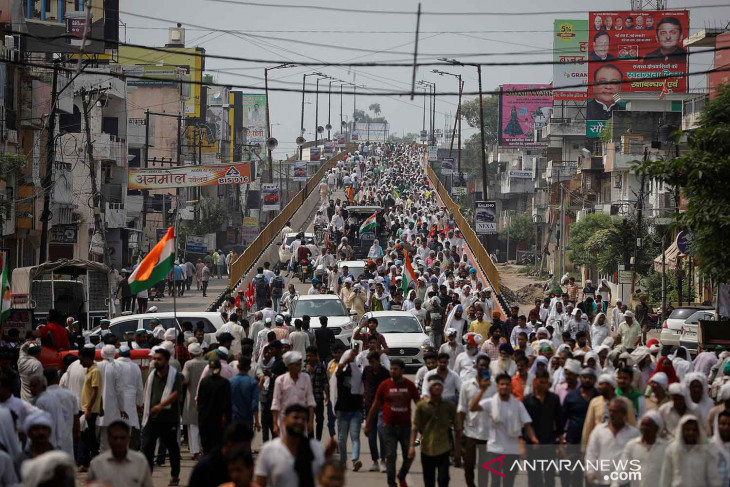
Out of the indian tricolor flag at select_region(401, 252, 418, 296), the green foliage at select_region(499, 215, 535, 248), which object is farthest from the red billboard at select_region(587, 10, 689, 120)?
Answer: the indian tricolor flag at select_region(401, 252, 418, 296)

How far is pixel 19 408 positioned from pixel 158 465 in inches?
170

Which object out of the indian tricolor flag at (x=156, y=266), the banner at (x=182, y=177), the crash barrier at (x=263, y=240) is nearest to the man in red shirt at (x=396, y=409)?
the indian tricolor flag at (x=156, y=266)

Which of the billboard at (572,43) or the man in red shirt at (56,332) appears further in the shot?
the billboard at (572,43)

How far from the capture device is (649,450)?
10195 millimetres

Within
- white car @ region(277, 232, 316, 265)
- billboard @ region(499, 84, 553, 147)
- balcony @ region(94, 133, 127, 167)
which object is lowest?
white car @ region(277, 232, 316, 265)

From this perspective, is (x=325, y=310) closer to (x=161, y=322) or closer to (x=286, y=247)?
(x=161, y=322)

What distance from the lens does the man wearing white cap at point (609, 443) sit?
421 inches

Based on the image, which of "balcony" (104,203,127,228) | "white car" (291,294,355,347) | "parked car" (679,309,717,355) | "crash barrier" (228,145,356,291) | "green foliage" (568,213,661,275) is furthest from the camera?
"balcony" (104,203,127,228)

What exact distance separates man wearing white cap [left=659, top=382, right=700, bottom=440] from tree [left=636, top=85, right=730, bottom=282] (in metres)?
10.5

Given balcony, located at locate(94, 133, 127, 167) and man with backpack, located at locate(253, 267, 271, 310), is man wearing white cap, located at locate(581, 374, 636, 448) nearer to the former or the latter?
man with backpack, located at locate(253, 267, 271, 310)

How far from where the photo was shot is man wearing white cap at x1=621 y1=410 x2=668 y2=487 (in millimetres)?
10141

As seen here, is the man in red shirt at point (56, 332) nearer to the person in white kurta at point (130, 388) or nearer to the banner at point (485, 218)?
the person in white kurta at point (130, 388)

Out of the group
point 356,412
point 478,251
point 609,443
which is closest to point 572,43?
point 478,251

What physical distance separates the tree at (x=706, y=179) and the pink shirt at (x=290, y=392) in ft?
33.6
